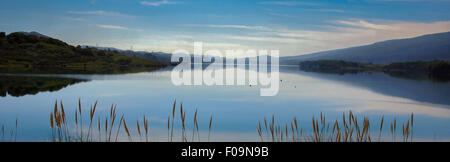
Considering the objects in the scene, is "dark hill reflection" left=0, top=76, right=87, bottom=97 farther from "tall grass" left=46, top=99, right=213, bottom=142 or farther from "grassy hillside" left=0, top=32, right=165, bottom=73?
"grassy hillside" left=0, top=32, right=165, bottom=73

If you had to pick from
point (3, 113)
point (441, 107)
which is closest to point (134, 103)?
point (3, 113)

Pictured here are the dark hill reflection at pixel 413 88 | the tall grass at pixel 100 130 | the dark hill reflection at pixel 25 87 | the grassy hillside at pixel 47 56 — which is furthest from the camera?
the grassy hillside at pixel 47 56

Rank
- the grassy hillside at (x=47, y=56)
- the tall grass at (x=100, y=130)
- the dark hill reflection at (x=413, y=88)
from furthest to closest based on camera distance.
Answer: the grassy hillside at (x=47, y=56)
the dark hill reflection at (x=413, y=88)
the tall grass at (x=100, y=130)

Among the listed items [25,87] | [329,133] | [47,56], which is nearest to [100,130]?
[329,133]

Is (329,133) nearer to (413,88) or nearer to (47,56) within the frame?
(413,88)

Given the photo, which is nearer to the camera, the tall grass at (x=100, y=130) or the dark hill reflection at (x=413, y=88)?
the tall grass at (x=100, y=130)

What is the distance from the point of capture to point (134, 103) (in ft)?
56.3

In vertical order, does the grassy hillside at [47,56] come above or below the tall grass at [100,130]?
above

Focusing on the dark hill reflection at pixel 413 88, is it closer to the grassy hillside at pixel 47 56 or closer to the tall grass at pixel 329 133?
the tall grass at pixel 329 133

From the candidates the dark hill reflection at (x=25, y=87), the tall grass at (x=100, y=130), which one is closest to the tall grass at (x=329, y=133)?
the tall grass at (x=100, y=130)

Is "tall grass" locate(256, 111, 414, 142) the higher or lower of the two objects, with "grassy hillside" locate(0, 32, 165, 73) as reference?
lower

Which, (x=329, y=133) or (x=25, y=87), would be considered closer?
(x=329, y=133)

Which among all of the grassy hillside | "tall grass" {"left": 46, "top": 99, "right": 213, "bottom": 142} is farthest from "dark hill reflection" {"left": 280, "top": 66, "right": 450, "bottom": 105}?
the grassy hillside
